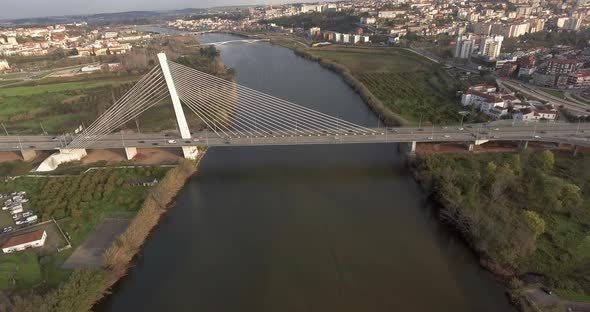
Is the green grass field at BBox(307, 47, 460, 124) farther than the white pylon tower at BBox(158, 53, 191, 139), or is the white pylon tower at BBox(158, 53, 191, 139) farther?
the green grass field at BBox(307, 47, 460, 124)

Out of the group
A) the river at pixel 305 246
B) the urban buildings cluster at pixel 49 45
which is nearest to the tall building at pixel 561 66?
the river at pixel 305 246

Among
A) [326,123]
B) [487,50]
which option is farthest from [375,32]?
[326,123]

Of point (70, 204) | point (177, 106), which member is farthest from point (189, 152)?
point (70, 204)

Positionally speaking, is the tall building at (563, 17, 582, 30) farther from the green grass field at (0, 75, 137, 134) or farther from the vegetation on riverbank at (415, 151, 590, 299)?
the green grass field at (0, 75, 137, 134)

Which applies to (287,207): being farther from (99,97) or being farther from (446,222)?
(99,97)

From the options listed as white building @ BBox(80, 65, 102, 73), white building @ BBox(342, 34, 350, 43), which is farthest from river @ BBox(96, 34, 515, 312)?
white building @ BBox(342, 34, 350, 43)

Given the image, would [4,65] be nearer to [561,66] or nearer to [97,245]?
[97,245]
